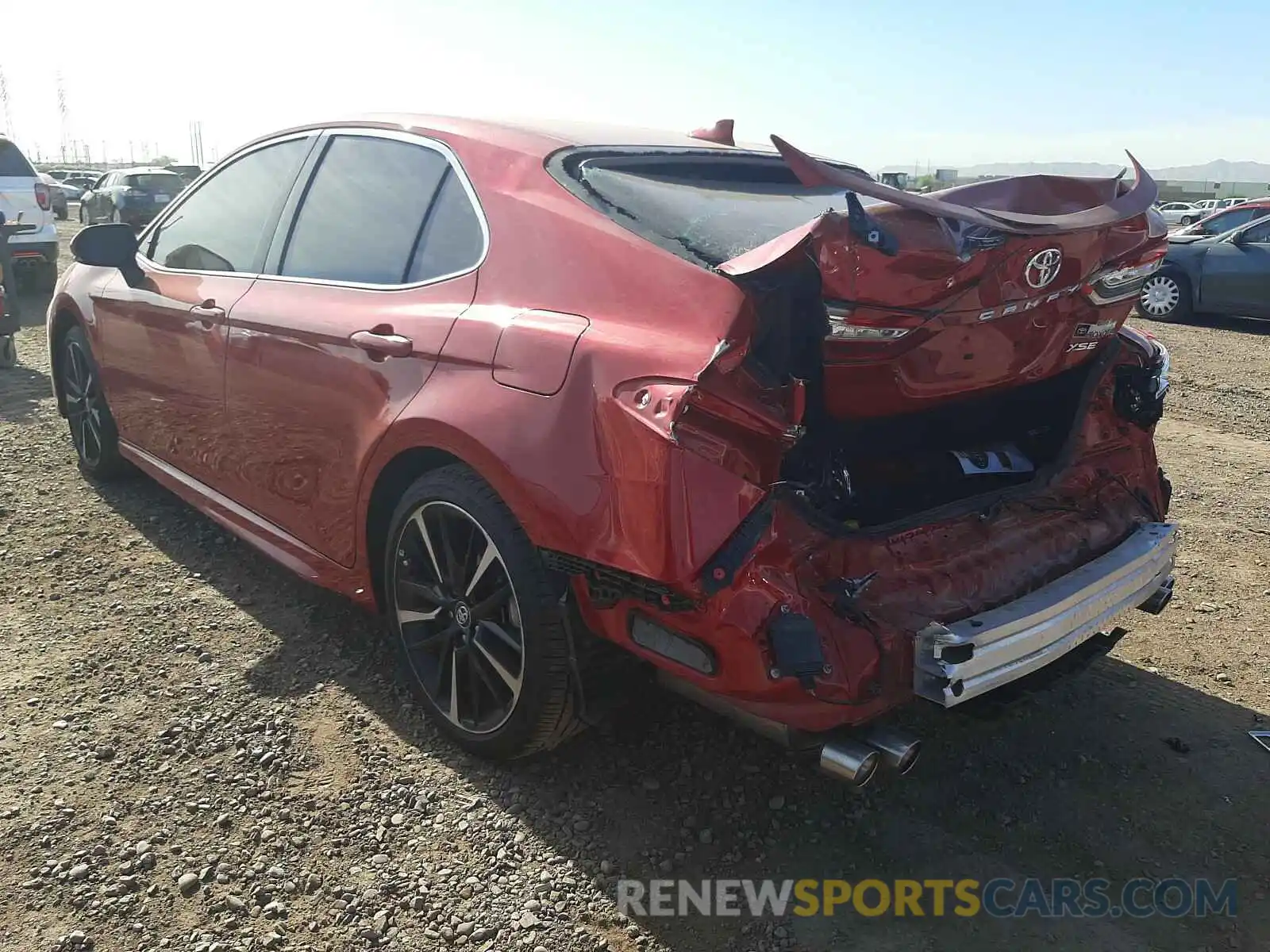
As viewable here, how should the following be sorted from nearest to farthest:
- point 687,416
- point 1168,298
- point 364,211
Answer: point 687,416 → point 364,211 → point 1168,298

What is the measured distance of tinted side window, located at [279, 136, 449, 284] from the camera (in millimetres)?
2975

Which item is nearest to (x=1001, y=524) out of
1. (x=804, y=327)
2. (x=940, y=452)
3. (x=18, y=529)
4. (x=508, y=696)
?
(x=940, y=452)

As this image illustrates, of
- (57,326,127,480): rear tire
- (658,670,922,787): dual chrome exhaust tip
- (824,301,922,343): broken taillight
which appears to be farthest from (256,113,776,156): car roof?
(57,326,127,480): rear tire

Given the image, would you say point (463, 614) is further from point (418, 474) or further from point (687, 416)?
point (687, 416)

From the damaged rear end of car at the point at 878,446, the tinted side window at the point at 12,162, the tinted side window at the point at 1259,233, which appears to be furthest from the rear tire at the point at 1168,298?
the tinted side window at the point at 12,162

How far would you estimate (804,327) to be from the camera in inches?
85.2

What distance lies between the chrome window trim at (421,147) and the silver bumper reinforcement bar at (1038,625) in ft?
5.17

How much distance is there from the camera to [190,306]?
3.74 metres

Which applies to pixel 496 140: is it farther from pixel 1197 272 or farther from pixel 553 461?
pixel 1197 272

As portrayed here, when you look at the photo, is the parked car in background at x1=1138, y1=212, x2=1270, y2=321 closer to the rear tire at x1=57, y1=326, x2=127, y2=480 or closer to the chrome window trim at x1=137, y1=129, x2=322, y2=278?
the chrome window trim at x1=137, y1=129, x2=322, y2=278

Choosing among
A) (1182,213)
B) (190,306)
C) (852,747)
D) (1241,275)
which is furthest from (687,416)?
(1182,213)

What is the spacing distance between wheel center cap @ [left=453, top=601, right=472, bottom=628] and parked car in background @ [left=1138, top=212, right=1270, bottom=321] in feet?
36.1

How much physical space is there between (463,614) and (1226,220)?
44.0 feet

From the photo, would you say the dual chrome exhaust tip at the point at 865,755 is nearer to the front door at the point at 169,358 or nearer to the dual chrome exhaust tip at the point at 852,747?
the dual chrome exhaust tip at the point at 852,747
